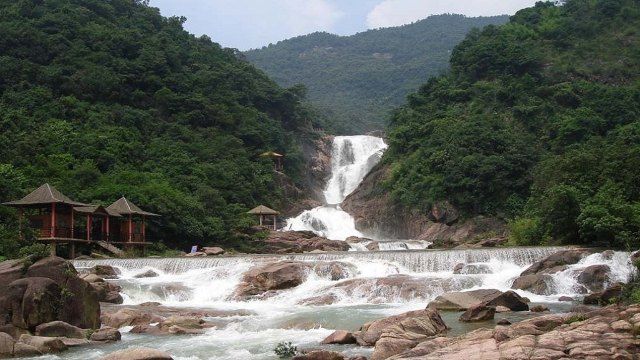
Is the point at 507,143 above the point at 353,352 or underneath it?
above

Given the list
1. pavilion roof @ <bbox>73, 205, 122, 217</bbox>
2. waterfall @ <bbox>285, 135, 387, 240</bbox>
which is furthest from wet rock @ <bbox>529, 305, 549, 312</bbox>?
waterfall @ <bbox>285, 135, 387, 240</bbox>

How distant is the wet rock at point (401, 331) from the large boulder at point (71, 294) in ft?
21.6

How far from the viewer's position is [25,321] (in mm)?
14102

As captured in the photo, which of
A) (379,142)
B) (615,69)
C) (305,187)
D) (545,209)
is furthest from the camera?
Result: (379,142)

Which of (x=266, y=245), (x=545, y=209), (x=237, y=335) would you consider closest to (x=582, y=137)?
(x=545, y=209)

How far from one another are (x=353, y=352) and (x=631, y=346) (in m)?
4.96

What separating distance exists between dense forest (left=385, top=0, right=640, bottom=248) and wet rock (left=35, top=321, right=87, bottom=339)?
735 inches

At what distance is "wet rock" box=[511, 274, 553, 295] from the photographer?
19.6m

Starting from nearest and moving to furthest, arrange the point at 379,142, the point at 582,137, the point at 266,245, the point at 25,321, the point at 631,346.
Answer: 1. the point at 631,346
2. the point at 25,321
3. the point at 266,245
4. the point at 582,137
5. the point at 379,142

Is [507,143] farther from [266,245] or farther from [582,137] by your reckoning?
[266,245]

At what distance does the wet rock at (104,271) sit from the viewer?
2553 cm

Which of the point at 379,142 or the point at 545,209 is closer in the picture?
the point at 545,209

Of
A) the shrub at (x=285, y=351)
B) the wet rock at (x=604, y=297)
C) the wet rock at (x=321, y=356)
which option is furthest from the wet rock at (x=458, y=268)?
the wet rock at (x=321, y=356)

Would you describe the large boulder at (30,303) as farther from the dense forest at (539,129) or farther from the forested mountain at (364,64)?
the forested mountain at (364,64)
